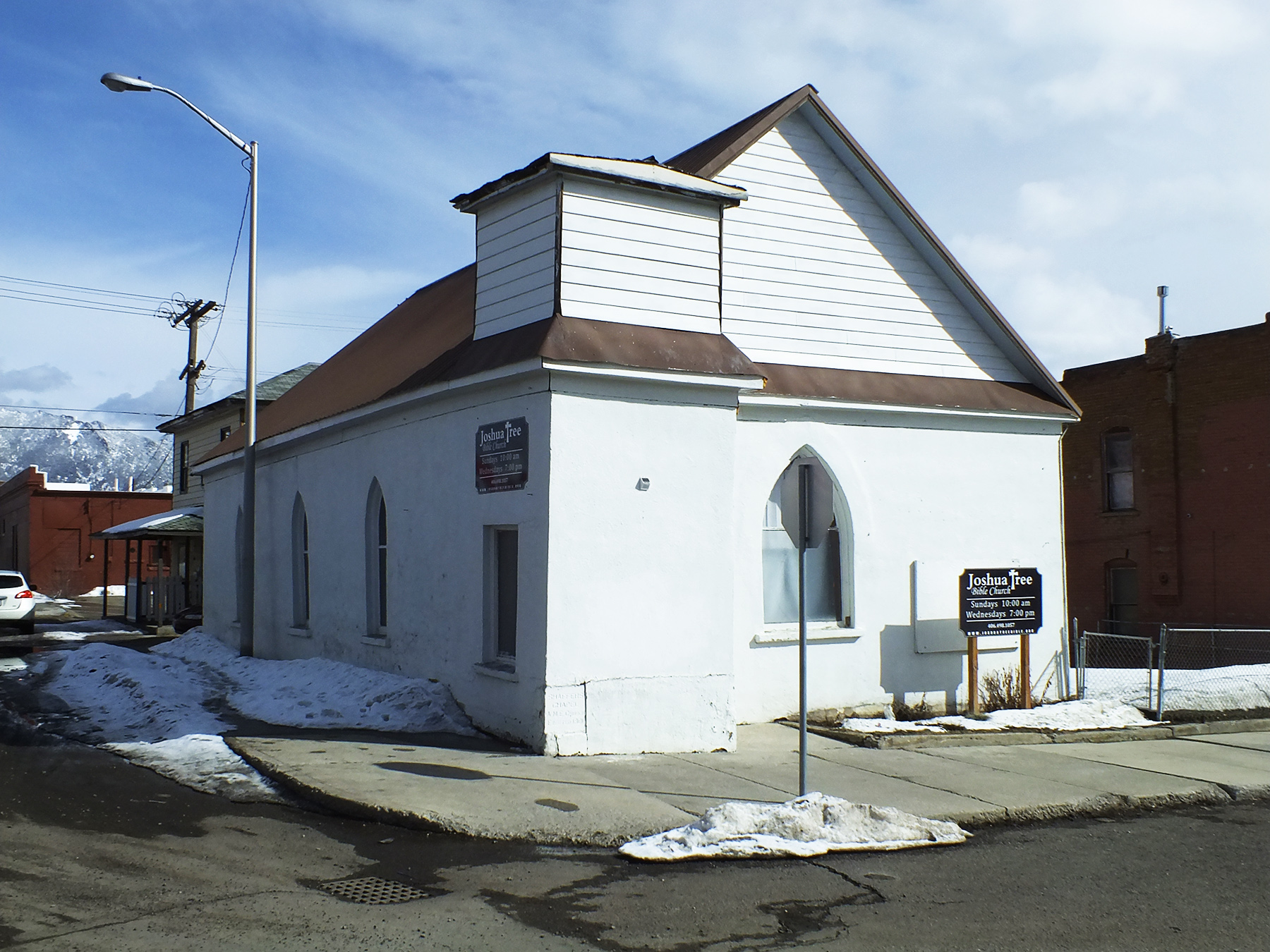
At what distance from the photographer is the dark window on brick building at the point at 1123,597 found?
25.5 m

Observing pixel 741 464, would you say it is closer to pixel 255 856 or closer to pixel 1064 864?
pixel 1064 864

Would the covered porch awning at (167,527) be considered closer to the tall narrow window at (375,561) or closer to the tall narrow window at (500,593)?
the tall narrow window at (375,561)

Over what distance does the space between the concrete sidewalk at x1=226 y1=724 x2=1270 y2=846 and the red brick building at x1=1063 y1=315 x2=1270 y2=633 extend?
12.8 m

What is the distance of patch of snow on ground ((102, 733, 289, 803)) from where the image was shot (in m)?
8.95

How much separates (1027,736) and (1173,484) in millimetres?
14465

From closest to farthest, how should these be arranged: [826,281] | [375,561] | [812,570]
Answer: [812,570] → [826,281] → [375,561]

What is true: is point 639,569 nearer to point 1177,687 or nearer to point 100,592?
point 1177,687

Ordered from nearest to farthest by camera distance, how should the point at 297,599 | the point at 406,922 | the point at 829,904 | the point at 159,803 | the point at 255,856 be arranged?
the point at 406,922 → the point at 829,904 → the point at 255,856 → the point at 159,803 → the point at 297,599

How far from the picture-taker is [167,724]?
11852 millimetres

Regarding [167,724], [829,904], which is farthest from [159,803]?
[829,904]

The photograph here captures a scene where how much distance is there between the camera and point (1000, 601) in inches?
538

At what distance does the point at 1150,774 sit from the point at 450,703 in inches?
272

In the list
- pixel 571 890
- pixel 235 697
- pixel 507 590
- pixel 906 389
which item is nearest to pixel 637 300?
pixel 507 590

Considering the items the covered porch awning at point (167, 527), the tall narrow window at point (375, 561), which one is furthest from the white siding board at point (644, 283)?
the covered porch awning at point (167, 527)
